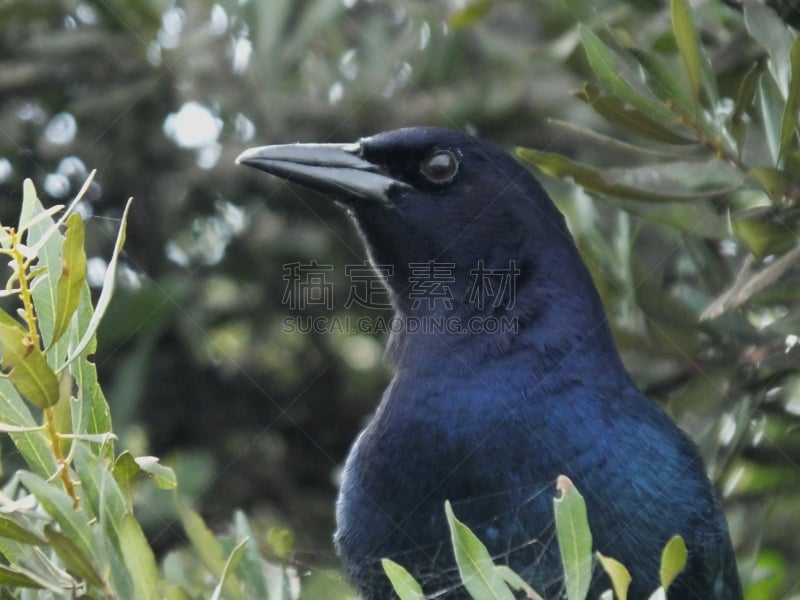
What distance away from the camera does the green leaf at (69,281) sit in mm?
1656

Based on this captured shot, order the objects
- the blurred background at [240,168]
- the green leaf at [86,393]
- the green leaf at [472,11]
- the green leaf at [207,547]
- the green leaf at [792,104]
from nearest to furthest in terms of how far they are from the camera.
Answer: the green leaf at [86,393] → the green leaf at [207,547] → the green leaf at [792,104] → the green leaf at [472,11] → the blurred background at [240,168]

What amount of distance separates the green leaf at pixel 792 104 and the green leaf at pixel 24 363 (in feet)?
4.51

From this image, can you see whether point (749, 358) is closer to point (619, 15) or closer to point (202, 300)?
point (619, 15)

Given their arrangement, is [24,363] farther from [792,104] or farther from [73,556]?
[792,104]

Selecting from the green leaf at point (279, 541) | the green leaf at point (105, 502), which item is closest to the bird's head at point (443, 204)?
the green leaf at point (279, 541)

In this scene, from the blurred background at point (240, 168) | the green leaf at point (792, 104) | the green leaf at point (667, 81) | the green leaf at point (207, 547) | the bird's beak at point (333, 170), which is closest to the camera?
the green leaf at point (207, 547)

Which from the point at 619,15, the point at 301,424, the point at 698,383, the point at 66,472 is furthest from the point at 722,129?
the point at 301,424

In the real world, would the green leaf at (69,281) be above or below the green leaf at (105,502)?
above

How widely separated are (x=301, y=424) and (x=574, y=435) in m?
1.68

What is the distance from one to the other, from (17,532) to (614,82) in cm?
139

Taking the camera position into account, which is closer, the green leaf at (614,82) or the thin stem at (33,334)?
the thin stem at (33,334)

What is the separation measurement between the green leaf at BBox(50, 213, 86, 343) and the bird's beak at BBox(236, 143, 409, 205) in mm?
1207

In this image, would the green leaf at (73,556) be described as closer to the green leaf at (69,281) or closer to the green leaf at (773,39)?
the green leaf at (69,281)

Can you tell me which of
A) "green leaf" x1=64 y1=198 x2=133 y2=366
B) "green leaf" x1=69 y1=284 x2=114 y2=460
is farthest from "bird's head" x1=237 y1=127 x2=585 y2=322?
"green leaf" x1=64 y1=198 x2=133 y2=366
